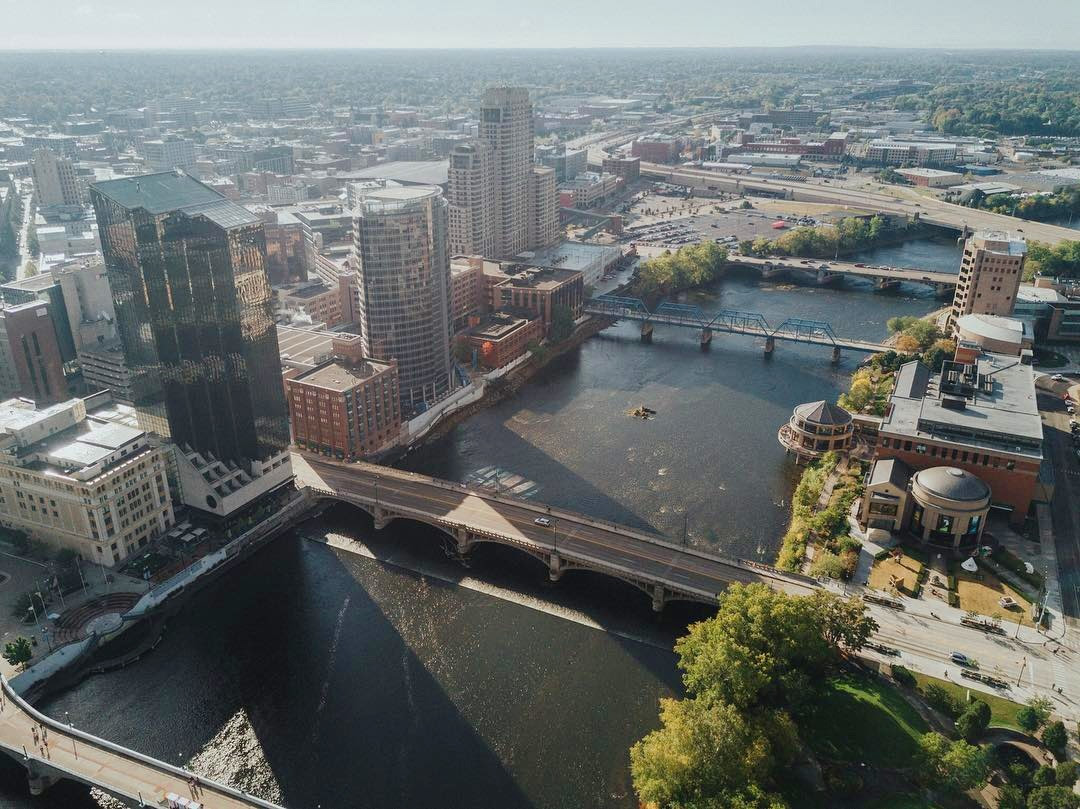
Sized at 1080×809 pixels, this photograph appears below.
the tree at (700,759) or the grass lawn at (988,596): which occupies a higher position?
the tree at (700,759)

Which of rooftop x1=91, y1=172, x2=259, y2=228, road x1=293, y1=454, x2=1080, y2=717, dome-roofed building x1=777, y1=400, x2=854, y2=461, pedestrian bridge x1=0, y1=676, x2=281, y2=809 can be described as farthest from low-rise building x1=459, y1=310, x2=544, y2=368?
pedestrian bridge x1=0, y1=676, x2=281, y2=809

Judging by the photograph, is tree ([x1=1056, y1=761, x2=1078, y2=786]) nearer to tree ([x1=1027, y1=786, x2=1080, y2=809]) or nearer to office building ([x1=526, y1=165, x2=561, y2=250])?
tree ([x1=1027, y1=786, x2=1080, y2=809])

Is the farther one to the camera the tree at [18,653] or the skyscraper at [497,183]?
the skyscraper at [497,183]

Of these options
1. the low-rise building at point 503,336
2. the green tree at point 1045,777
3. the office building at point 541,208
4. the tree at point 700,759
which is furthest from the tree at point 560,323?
the green tree at point 1045,777

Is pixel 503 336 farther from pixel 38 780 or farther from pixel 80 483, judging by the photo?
pixel 38 780

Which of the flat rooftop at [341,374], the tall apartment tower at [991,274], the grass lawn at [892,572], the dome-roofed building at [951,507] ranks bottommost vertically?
the grass lawn at [892,572]

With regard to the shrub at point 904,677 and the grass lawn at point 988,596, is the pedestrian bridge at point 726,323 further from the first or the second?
the shrub at point 904,677

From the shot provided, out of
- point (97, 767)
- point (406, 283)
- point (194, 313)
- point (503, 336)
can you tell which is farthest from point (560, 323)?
point (97, 767)
